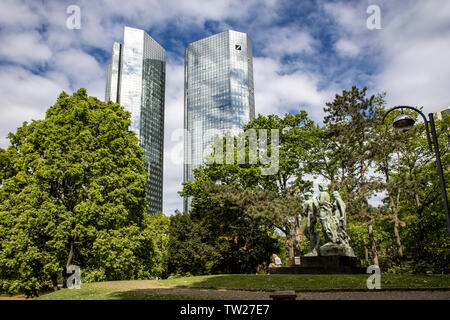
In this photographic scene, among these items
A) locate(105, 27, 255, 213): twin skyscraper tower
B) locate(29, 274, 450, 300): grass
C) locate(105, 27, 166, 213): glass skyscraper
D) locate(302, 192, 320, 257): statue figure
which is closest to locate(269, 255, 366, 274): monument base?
locate(302, 192, 320, 257): statue figure

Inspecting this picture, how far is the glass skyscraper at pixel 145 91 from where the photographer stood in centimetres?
12650

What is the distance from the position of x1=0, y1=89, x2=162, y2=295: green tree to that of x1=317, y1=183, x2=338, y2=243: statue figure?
10522mm

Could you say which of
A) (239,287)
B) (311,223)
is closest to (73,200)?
(239,287)

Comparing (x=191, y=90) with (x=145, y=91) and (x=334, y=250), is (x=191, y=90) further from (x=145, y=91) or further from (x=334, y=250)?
(x=334, y=250)

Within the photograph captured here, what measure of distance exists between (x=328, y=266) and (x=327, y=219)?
2589mm

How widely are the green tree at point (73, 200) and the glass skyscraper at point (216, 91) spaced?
93.5m

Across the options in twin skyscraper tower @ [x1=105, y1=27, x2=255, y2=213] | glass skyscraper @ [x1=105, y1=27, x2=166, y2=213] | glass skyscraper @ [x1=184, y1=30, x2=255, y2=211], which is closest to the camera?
glass skyscraper @ [x1=184, y1=30, x2=255, y2=211]

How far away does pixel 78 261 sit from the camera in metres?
19.8

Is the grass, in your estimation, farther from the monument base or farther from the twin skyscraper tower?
the twin skyscraper tower

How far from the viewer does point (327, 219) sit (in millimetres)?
Result: 18344

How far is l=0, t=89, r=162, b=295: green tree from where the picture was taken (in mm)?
17328

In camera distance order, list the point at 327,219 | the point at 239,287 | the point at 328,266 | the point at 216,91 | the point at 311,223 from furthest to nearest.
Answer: the point at 216,91 < the point at 311,223 < the point at 327,219 < the point at 328,266 < the point at 239,287

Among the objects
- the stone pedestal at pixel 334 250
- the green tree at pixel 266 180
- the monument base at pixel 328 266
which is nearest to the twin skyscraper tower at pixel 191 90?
the green tree at pixel 266 180

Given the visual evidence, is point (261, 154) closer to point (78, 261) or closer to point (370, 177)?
point (370, 177)
